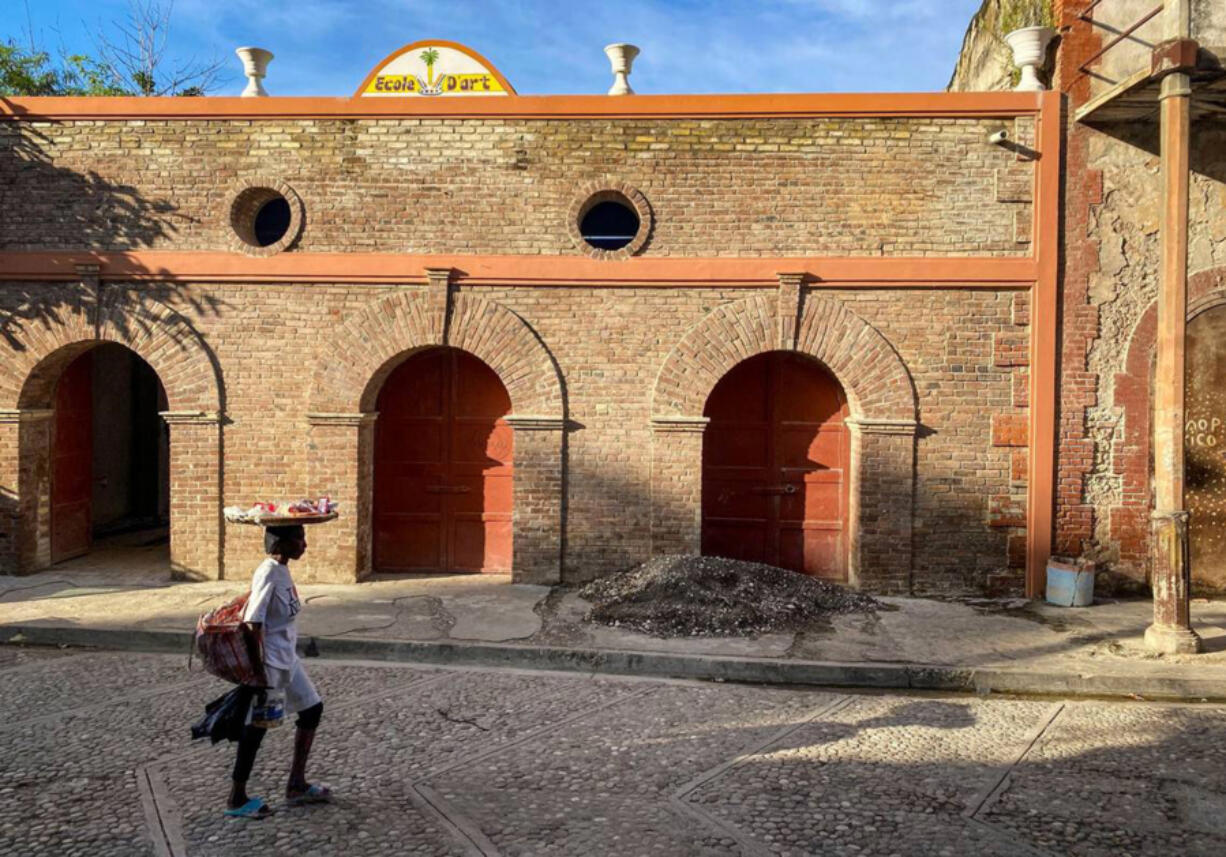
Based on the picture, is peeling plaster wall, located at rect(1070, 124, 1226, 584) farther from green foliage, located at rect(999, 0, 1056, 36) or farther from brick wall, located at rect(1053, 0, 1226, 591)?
green foliage, located at rect(999, 0, 1056, 36)

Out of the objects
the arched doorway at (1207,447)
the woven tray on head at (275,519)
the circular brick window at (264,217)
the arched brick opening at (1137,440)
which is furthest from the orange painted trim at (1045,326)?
the circular brick window at (264,217)

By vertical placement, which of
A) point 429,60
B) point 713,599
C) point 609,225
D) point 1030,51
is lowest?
point 713,599

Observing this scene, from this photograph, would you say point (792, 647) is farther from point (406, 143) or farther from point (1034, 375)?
point (406, 143)

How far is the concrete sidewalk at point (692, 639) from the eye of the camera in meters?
6.49

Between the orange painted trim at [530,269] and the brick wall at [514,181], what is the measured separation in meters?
0.15

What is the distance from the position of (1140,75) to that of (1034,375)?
9.45ft

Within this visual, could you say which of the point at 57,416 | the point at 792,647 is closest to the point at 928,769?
the point at 792,647

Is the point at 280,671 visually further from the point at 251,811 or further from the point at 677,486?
the point at 677,486

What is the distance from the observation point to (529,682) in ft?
21.0

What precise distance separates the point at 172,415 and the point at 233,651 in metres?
5.93

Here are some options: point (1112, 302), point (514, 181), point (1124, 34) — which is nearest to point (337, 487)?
point (514, 181)

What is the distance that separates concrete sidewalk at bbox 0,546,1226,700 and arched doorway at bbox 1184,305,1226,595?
488mm

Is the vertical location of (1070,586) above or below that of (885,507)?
below

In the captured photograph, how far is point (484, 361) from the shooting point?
906cm
